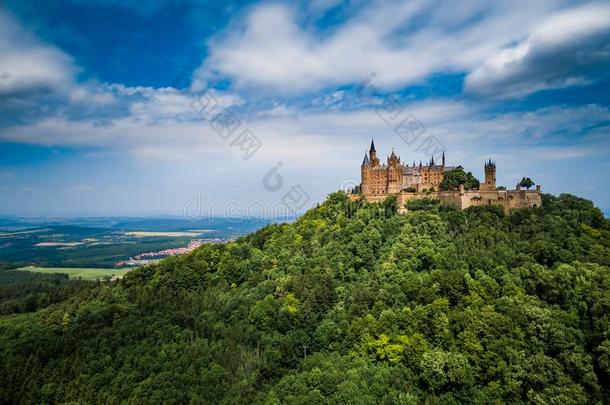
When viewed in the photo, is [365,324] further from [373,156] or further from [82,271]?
[82,271]

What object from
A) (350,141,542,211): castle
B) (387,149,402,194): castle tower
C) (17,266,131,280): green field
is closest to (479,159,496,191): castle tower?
(350,141,542,211): castle

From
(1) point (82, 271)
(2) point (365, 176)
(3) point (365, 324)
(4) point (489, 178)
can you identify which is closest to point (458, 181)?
(4) point (489, 178)

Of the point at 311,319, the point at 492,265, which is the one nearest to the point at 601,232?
the point at 492,265

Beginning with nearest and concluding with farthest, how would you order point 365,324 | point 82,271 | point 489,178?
point 365,324 → point 489,178 → point 82,271

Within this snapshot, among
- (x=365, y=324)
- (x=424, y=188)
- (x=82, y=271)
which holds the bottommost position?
(x=82, y=271)

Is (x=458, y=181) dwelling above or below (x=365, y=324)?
above

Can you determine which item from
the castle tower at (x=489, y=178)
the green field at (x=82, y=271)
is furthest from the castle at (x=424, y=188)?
the green field at (x=82, y=271)

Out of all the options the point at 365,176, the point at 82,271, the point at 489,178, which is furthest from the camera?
the point at 82,271
